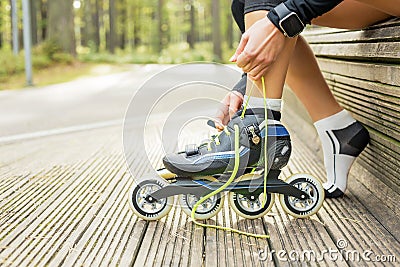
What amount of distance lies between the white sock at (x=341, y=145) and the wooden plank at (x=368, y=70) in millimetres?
146

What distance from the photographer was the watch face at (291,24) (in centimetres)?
126

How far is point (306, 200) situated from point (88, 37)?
23937mm

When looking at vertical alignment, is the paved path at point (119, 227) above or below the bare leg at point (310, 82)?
below

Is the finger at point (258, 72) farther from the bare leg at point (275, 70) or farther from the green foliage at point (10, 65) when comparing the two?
the green foliage at point (10, 65)

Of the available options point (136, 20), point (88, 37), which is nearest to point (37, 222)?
point (88, 37)

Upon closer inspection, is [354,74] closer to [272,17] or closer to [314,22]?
[314,22]

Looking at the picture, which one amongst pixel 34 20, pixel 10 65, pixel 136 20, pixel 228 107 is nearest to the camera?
pixel 228 107

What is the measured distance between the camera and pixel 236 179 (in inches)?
54.7

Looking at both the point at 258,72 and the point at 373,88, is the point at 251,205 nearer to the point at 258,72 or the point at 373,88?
the point at 258,72

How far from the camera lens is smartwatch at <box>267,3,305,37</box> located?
1.26 metres

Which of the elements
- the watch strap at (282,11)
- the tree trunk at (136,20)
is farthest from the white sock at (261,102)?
the tree trunk at (136,20)

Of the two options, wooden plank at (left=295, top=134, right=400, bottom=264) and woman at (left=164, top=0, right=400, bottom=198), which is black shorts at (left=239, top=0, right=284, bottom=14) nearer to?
woman at (left=164, top=0, right=400, bottom=198)

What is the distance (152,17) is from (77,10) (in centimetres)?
549

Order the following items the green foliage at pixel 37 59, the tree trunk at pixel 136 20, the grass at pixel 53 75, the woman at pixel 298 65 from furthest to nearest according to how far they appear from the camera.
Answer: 1. the tree trunk at pixel 136 20
2. the green foliage at pixel 37 59
3. the grass at pixel 53 75
4. the woman at pixel 298 65
